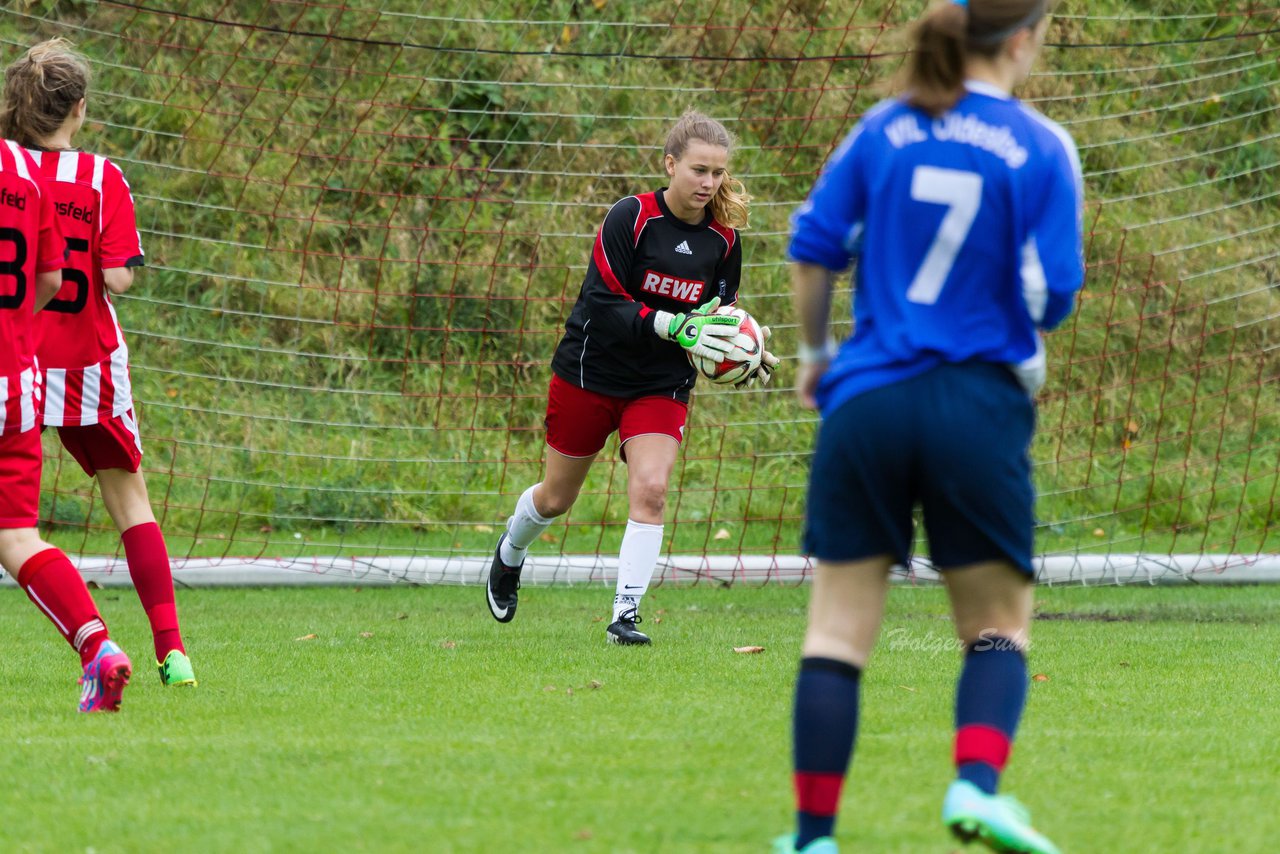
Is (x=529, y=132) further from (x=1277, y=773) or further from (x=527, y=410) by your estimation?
(x=1277, y=773)

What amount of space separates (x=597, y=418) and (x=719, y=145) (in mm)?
1140

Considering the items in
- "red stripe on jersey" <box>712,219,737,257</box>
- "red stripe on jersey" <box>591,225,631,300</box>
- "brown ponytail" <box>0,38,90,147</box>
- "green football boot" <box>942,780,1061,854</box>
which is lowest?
"green football boot" <box>942,780,1061,854</box>

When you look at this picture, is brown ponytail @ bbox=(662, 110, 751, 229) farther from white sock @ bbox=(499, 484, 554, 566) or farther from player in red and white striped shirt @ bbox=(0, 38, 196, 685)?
player in red and white striped shirt @ bbox=(0, 38, 196, 685)

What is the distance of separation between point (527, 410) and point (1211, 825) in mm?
8071

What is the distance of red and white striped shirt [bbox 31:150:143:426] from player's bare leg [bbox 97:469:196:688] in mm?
271

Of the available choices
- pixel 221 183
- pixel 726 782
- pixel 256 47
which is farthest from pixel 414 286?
pixel 726 782

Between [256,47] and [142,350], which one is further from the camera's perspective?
[256,47]

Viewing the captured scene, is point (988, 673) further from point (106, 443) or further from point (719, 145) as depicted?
point (719, 145)

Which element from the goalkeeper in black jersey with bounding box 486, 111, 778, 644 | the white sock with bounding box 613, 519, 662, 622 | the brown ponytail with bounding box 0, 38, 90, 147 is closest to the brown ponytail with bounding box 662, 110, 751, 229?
the goalkeeper in black jersey with bounding box 486, 111, 778, 644

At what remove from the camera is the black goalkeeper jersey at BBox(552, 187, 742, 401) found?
5.78m

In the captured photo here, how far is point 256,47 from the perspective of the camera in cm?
1229

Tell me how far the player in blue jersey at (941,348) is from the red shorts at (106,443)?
8.86 ft

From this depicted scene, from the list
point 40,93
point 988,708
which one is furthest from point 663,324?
point 988,708

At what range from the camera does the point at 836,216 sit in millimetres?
2689
